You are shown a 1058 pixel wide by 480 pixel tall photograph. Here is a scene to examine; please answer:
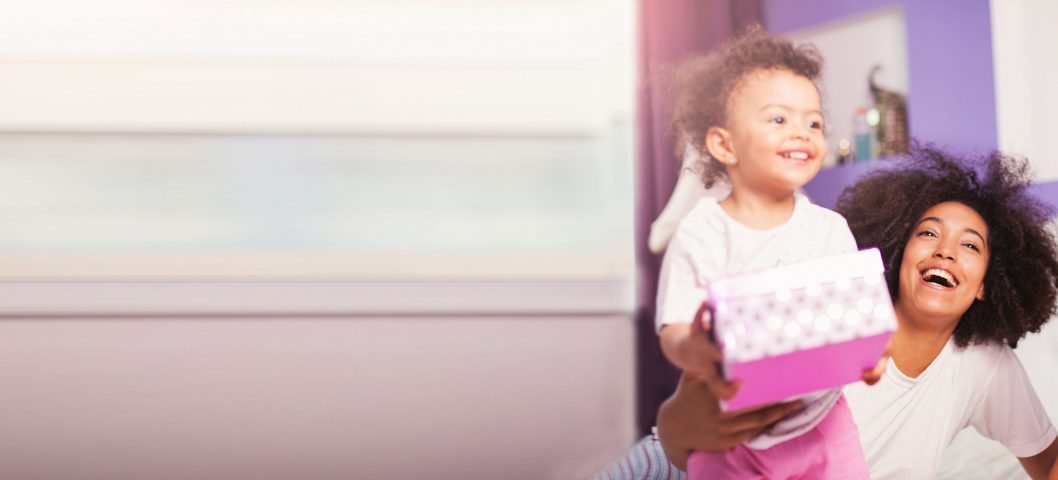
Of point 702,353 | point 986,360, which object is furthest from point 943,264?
point 702,353

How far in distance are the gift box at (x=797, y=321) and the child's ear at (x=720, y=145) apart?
186 millimetres

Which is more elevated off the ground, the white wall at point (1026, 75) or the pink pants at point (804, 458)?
the white wall at point (1026, 75)

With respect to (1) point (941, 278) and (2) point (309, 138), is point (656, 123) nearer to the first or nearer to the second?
(1) point (941, 278)

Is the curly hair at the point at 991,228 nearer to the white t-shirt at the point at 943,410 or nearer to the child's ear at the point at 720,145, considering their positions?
the white t-shirt at the point at 943,410

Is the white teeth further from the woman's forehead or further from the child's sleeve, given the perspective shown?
the child's sleeve

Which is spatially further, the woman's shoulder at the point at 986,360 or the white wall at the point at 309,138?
the white wall at the point at 309,138

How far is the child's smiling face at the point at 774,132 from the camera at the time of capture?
756mm

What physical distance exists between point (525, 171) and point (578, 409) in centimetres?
49

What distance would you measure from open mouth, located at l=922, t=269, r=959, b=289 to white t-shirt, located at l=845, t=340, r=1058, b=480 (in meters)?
0.08

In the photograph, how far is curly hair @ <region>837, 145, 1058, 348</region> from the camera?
844mm

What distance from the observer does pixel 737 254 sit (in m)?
0.75

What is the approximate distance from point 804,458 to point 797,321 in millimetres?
186

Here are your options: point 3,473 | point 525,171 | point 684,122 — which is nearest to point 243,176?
point 525,171

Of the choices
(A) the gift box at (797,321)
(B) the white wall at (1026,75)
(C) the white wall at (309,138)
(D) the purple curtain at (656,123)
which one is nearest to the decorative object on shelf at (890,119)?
(B) the white wall at (1026,75)
